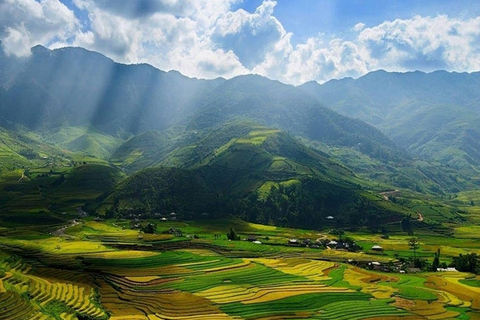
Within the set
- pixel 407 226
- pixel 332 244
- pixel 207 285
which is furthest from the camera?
pixel 407 226

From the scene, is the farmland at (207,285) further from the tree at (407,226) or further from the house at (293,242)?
→ the tree at (407,226)

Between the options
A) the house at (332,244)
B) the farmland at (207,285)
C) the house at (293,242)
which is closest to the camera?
the farmland at (207,285)

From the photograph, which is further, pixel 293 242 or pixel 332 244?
pixel 332 244

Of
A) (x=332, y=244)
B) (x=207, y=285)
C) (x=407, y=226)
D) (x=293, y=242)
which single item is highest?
(x=407, y=226)

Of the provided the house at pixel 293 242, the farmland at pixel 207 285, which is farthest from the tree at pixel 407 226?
the farmland at pixel 207 285

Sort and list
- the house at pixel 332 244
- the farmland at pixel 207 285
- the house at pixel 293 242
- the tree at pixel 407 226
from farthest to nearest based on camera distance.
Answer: the tree at pixel 407 226 < the house at pixel 332 244 < the house at pixel 293 242 < the farmland at pixel 207 285

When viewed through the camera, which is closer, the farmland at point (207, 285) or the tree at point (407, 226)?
the farmland at point (207, 285)

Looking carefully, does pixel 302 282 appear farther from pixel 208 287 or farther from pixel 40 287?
pixel 40 287

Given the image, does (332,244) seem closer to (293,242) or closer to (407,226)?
(293,242)

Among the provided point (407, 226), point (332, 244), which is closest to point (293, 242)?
point (332, 244)

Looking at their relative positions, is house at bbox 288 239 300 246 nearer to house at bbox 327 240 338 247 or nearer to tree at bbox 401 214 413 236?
house at bbox 327 240 338 247
